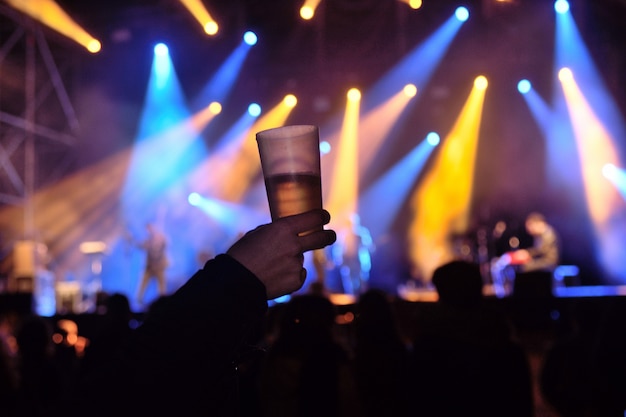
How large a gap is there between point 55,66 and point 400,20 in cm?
707

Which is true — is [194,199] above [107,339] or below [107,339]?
above

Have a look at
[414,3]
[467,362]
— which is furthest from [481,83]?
[467,362]

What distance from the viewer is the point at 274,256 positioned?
81cm

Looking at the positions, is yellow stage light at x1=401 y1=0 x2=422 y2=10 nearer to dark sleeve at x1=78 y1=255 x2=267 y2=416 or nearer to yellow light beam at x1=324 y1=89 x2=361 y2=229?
yellow light beam at x1=324 y1=89 x2=361 y2=229

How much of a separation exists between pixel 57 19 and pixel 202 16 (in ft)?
8.78

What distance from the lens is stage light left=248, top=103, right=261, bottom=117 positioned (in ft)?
41.8

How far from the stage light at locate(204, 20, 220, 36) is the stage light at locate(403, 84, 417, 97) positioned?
4430 millimetres

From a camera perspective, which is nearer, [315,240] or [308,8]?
[315,240]

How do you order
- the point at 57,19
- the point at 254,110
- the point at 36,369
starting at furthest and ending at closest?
the point at 254,110, the point at 57,19, the point at 36,369

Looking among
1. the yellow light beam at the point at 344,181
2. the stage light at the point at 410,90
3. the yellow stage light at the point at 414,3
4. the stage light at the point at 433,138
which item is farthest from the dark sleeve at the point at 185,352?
the stage light at the point at 433,138

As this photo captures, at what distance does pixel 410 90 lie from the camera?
12219mm

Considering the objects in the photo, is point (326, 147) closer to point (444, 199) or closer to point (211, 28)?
point (444, 199)

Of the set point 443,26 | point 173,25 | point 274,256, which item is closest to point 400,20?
point 443,26

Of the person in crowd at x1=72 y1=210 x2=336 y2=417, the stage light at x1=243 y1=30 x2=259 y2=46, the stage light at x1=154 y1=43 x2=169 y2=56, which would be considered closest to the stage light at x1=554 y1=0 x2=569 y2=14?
the stage light at x1=243 y1=30 x2=259 y2=46
